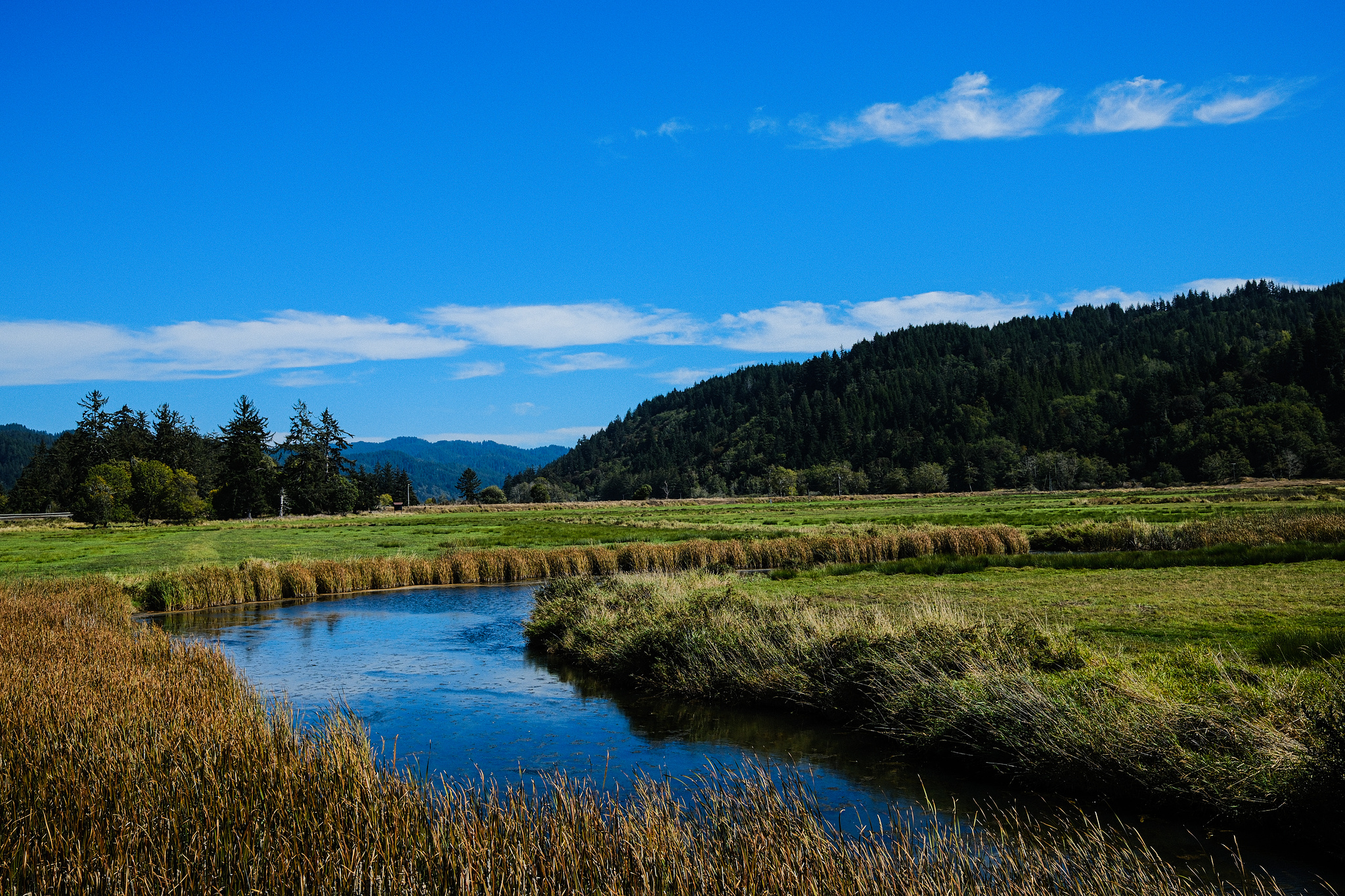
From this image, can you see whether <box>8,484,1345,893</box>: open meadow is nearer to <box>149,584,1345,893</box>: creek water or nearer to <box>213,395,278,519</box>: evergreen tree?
<box>149,584,1345,893</box>: creek water

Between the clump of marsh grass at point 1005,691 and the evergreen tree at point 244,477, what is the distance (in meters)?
107

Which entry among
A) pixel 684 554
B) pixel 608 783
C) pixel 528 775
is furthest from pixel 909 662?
pixel 684 554

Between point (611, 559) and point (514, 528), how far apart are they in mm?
35237

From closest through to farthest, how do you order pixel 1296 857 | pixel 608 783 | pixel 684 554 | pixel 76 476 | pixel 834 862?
pixel 834 862
pixel 1296 857
pixel 608 783
pixel 684 554
pixel 76 476

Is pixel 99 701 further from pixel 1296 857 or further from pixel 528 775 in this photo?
pixel 1296 857

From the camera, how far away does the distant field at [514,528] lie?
49625 mm

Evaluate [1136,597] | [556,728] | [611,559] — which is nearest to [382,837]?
[556,728]

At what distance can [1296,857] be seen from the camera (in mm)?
9141

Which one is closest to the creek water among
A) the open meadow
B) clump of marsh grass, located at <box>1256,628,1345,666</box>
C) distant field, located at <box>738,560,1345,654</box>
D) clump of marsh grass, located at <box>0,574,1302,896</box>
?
the open meadow

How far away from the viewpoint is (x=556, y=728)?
15.8 metres

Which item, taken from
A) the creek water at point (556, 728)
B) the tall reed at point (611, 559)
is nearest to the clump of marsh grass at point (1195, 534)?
the tall reed at point (611, 559)

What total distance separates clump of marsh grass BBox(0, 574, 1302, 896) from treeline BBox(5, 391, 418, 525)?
101 m

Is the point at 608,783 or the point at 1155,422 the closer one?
the point at 608,783

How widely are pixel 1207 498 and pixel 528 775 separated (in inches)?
3620
